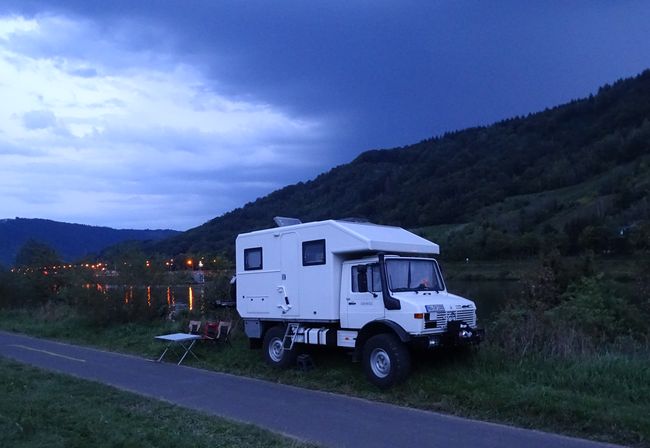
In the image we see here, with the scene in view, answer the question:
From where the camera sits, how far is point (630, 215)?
46.4 meters

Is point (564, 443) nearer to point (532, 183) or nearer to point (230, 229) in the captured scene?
point (230, 229)

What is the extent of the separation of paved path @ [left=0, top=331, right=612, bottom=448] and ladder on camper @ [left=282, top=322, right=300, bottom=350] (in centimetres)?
98

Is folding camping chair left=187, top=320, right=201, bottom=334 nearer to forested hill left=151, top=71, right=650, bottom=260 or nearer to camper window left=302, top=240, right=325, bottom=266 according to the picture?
camper window left=302, top=240, right=325, bottom=266

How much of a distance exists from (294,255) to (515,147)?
85374 millimetres

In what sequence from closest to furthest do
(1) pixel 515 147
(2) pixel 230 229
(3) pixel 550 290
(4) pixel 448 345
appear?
(4) pixel 448 345 → (3) pixel 550 290 → (2) pixel 230 229 → (1) pixel 515 147

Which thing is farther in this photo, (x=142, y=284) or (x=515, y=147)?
(x=515, y=147)

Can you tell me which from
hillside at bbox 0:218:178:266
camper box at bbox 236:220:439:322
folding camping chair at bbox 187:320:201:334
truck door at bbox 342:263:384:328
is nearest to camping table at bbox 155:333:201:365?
folding camping chair at bbox 187:320:201:334

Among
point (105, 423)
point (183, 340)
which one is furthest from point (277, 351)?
point (105, 423)

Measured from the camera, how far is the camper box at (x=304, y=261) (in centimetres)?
1262

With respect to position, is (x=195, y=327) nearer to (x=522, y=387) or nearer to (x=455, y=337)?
(x=455, y=337)

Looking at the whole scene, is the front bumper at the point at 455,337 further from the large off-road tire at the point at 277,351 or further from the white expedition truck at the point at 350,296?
the large off-road tire at the point at 277,351

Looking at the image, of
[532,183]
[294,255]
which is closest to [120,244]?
[294,255]

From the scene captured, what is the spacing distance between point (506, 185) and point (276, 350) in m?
70.4

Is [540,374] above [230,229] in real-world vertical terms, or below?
below
